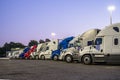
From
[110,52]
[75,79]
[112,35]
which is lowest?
[75,79]

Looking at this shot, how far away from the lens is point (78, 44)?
26.9 m

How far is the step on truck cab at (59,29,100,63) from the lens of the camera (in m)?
25.0

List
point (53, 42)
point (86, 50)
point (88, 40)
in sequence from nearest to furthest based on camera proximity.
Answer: point (86, 50)
point (88, 40)
point (53, 42)

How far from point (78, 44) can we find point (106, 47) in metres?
5.78

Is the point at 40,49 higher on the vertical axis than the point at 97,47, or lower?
higher

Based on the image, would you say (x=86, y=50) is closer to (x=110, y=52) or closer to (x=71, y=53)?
(x=110, y=52)

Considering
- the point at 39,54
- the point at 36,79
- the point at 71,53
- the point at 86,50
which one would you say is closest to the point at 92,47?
the point at 86,50

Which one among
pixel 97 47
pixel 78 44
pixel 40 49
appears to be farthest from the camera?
pixel 40 49

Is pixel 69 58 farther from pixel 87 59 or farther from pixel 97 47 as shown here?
pixel 97 47

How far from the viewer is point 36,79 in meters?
11.4

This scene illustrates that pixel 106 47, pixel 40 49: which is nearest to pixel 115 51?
pixel 106 47

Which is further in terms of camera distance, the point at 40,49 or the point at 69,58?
the point at 40,49

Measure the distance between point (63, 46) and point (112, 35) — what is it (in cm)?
1106

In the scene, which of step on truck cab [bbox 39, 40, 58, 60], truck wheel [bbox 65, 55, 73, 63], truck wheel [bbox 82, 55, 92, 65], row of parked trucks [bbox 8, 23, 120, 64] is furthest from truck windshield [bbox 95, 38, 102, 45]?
Answer: step on truck cab [bbox 39, 40, 58, 60]
